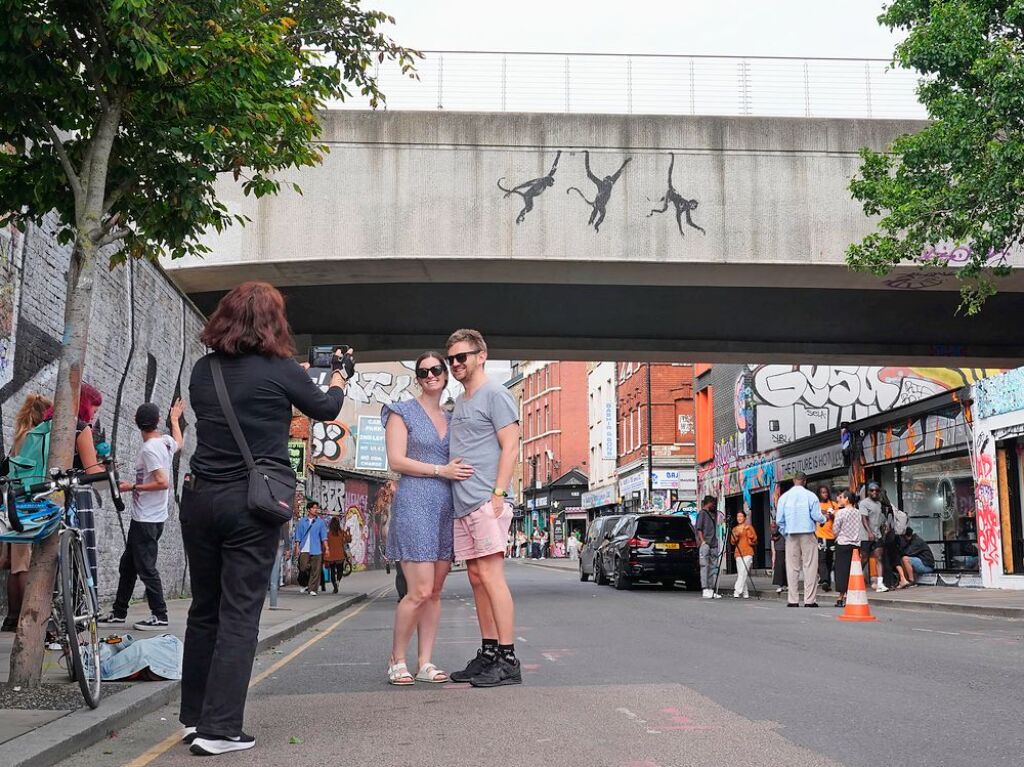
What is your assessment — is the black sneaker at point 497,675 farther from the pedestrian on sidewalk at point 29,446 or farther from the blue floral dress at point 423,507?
the pedestrian on sidewalk at point 29,446

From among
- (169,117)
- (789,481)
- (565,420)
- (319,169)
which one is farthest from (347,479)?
(565,420)

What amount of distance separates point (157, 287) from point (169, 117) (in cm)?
891

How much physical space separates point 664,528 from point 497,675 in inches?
645

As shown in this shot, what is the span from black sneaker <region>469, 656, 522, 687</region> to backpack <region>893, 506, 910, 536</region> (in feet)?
51.8

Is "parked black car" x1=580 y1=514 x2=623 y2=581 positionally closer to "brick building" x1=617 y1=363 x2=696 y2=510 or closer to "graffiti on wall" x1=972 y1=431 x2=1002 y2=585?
"graffiti on wall" x1=972 y1=431 x2=1002 y2=585

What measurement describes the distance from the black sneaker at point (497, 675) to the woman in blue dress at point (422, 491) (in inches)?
20.5

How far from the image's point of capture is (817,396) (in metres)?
36.2

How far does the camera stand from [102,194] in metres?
7.12

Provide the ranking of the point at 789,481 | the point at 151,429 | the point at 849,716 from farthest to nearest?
the point at 789,481 < the point at 151,429 < the point at 849,716

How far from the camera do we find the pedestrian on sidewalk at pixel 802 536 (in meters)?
17.4

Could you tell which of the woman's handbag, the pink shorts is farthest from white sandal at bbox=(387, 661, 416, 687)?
the woman's handbag

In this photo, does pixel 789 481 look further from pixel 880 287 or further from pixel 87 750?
pixel 87 750

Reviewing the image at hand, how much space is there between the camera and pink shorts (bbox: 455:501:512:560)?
662 cm

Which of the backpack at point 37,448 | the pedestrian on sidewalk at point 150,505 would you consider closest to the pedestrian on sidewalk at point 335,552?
the pedestrian on sidewalk at point 150,505
